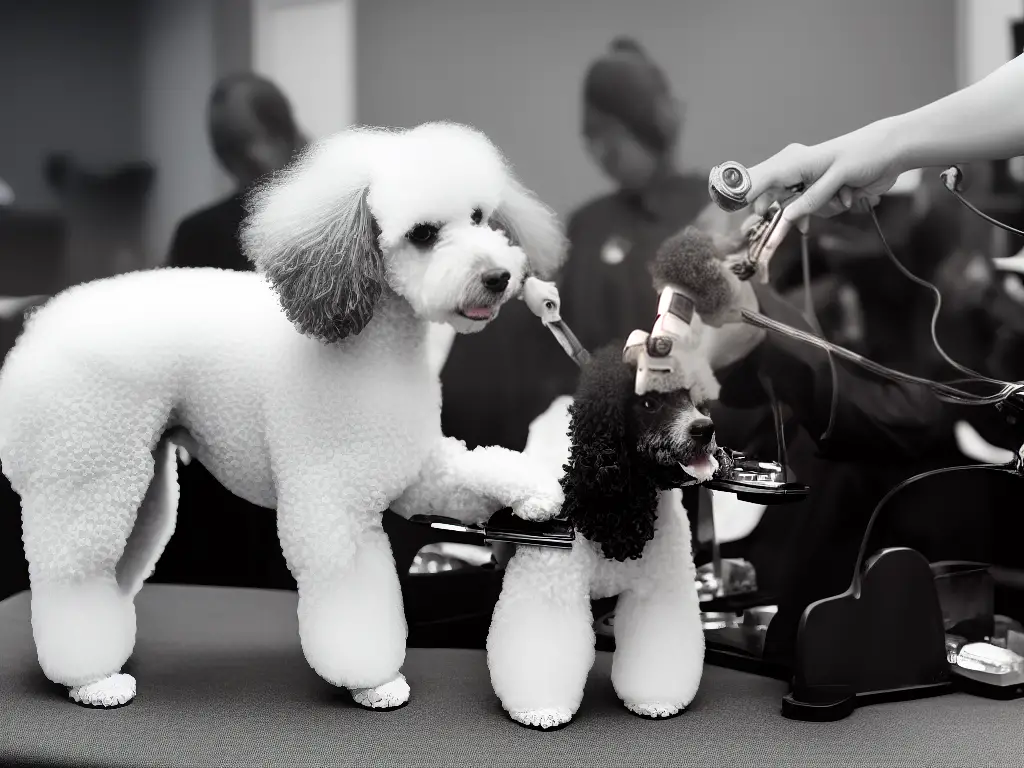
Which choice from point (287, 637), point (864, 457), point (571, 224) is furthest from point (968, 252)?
point (287, 637)

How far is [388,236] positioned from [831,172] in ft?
1.83

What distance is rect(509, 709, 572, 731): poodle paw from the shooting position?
114 cm

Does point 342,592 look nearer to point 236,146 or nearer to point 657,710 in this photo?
point 657,710

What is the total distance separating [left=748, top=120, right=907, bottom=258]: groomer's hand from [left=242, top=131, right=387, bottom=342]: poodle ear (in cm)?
47

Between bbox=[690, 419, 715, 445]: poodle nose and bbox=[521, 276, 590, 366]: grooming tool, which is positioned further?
bbox=[521, 276, 590, 366]: grooming tool

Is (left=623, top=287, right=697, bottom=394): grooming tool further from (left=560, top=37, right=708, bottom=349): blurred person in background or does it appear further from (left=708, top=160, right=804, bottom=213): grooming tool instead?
(left=560, top=37, right=708, bottom=349): blurred person in background

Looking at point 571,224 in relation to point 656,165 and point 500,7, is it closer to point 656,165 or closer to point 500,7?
point 656,165

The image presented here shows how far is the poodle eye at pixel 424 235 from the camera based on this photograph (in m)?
1.09

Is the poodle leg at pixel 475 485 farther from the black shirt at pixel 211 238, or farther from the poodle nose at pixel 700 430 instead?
the black shirt at pixel 211 238

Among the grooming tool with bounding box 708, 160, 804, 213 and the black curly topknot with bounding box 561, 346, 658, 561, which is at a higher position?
the grooming tool with bounding box 708, 160, 804, 213

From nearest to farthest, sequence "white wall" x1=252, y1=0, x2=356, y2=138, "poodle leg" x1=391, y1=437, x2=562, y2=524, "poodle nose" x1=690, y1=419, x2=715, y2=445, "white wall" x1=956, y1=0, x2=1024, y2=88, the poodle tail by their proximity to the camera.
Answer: "poodle nose" x1=690, y1=419, x2=715, y2=445 < "poodle leg" x1=391, y1=437, x2=562, y2=524 < the poodle tail < "white wall" x1=956, y1=0, x2=1024, y2=88 < "white wall" x1=252, y1=0, x2=356, y2=138

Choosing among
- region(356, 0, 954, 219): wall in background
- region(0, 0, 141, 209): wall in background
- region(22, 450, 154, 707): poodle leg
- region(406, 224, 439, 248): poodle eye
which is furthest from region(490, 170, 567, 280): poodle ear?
region(0, 0, 141, 209): wall in background

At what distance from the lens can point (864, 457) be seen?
60.9 inches

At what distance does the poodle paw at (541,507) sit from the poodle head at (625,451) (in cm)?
2
